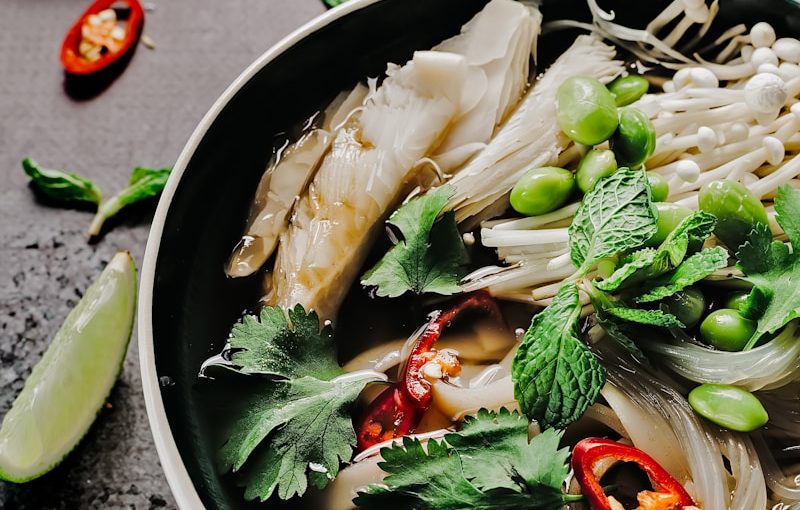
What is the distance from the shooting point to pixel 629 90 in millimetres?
2031

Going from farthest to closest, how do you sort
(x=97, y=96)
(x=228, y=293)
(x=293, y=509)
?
(x=97, y=96) < (x=228, y=293) < (x=293, y=509)

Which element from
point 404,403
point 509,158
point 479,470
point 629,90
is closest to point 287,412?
point 404,403

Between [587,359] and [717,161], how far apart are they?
0.70 m

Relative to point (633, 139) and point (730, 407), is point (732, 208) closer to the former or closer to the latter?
point (633, 139)

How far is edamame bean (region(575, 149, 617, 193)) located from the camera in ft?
5.98

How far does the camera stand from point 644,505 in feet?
5.29

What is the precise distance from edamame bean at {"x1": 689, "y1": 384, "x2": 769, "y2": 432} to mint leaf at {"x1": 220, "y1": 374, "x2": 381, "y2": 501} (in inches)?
28.2

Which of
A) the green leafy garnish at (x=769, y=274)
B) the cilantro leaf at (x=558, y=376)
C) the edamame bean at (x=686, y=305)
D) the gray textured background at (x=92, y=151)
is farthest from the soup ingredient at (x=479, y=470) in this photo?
the gray textured background at (x=92, y=151)

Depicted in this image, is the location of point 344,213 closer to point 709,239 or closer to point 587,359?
point 587,359

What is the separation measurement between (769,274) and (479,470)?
71 cm

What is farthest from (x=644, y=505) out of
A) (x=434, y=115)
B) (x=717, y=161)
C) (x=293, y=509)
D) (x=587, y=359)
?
(x=434, y=115)

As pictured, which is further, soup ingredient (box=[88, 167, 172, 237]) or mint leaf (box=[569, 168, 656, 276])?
soup ingredient (box=[88, 167, 172, 237])

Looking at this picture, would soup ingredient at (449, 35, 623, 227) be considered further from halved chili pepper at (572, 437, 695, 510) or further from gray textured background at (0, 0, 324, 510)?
gray textured background at (0, 0, 324, 510)

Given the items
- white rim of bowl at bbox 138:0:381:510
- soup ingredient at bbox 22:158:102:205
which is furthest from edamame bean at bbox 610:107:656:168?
soup ingredient at bbox 22:158:102:205
